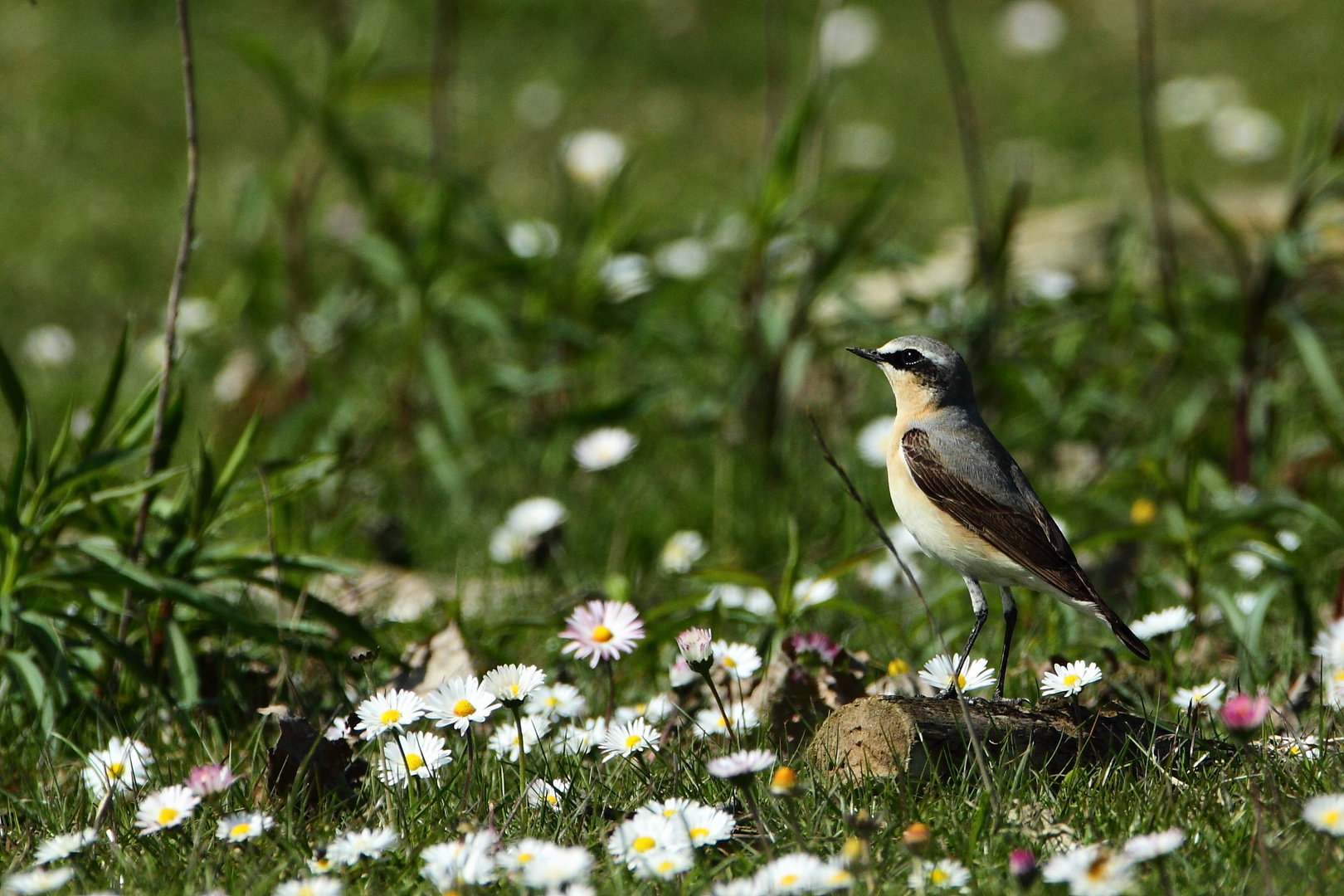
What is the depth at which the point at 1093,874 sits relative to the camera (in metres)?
2.22

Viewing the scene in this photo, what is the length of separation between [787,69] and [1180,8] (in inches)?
189

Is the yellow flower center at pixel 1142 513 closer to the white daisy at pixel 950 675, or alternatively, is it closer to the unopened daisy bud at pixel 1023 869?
the white daisy at pixel 950 675

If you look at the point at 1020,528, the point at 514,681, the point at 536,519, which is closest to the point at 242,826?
the point at 514,681

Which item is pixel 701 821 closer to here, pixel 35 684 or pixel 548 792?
pixel 548 792

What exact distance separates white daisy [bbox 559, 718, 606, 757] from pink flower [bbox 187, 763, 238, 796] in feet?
2.63

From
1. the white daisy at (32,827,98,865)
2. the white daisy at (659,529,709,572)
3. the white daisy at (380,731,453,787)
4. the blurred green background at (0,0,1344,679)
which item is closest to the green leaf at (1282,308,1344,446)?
the blurred green background at (0,0,1344,679)

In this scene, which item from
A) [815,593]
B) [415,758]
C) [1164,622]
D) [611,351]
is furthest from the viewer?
[611,351]

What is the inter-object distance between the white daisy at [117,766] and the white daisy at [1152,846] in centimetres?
208

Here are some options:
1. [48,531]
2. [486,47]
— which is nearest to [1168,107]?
[486,47]

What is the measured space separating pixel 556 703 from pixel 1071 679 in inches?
50.4

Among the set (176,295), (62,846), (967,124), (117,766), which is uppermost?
(176,295)

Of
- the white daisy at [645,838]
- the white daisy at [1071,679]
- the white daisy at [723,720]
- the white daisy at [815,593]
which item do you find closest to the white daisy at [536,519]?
the white daisy at [815,593]

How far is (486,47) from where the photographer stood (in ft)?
43.5

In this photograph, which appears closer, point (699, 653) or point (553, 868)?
point (553, 868)
